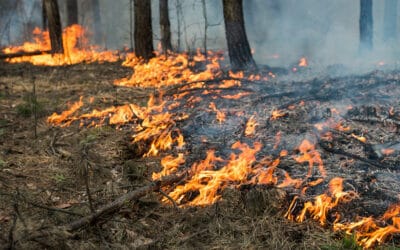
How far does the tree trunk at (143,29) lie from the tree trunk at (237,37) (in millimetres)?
3326

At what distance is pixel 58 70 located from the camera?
11.5 metres

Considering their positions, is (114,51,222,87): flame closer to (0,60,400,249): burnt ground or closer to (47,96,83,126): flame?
(0,60,400,249): burnt ground

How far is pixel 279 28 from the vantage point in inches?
813

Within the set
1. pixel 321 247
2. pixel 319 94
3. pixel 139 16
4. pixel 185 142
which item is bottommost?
pixel 321 247

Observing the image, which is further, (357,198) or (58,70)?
Result: (58,70)

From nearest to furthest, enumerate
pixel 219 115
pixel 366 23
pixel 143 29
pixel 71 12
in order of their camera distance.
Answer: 1. pixel 219 115
2. pixel 143 29
3. pixel 366 23
4. pixel 71 12

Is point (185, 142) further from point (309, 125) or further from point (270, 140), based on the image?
point (309, 125)

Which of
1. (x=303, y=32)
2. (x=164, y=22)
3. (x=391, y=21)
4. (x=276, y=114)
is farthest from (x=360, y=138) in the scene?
(x=391, y=21)

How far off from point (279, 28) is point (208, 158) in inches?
676

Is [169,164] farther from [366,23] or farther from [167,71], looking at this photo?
[366,23]

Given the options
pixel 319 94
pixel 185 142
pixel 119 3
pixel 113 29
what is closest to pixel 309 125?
pixel 319 94

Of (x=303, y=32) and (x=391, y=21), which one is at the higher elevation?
(x=391, y=21)

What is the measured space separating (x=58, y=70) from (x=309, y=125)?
837 centimetres

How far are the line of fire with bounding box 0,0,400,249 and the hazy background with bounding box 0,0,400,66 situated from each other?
3069 mm
